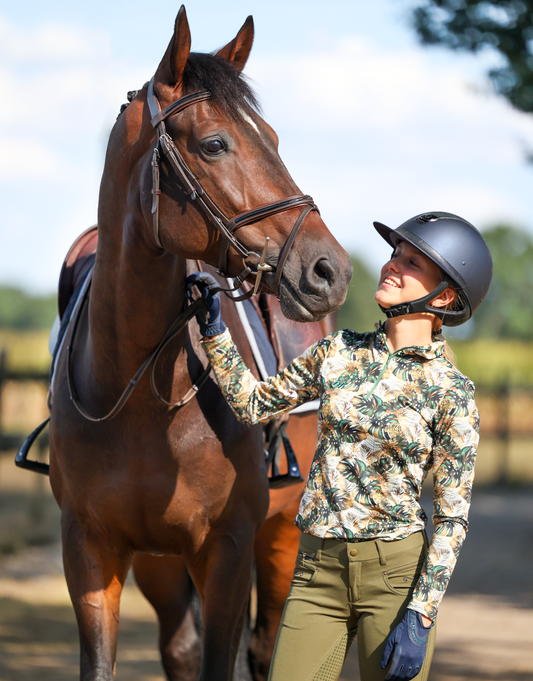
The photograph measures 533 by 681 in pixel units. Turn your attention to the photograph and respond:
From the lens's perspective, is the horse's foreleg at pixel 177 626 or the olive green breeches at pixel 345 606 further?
the horse's foreleg at pixel 177 626

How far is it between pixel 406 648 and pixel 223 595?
0.85 m

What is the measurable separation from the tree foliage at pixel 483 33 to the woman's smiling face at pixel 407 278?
3854mm

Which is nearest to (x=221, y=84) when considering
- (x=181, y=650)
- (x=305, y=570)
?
(x=305, y=570)

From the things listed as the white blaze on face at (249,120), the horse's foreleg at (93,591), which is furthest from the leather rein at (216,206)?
the horse's foreleg at (93,591)

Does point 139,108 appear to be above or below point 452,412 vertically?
above

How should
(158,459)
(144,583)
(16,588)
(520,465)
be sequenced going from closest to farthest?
(158,459)
(144,583)
(16,588)
(520,465)

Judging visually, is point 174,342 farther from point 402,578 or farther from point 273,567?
point 273,567

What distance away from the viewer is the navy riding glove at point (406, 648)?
1.90 m

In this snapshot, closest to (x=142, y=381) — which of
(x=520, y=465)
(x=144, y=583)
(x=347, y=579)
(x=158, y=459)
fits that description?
(x=158, y=459)

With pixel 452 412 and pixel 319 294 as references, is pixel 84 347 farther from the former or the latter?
pixel 452 412

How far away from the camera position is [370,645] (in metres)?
2.02

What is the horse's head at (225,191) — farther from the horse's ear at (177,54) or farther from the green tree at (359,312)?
the green tree at (359,312)

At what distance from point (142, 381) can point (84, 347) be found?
1.14ft

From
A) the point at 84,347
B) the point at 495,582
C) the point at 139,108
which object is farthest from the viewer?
the point at 495,582
